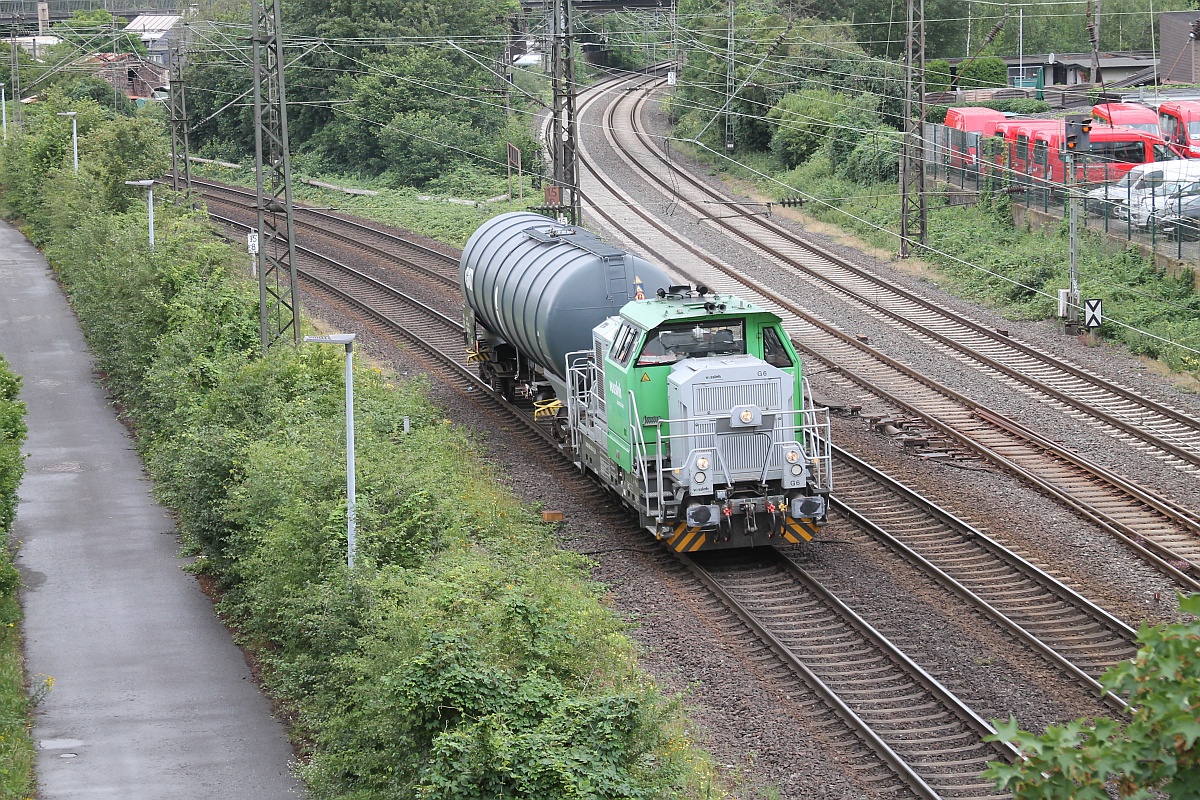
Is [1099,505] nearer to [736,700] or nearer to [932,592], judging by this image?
[932,592]

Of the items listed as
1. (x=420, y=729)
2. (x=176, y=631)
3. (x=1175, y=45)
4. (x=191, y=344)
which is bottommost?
(x=176, y=631)

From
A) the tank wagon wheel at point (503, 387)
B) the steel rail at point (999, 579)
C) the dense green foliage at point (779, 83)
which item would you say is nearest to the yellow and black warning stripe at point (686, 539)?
the steel rail at point (999, 579)

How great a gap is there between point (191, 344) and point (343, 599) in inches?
514

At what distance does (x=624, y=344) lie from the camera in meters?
20.0

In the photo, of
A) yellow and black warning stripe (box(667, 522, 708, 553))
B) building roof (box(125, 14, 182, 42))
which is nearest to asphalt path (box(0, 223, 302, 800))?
yellow and black warning stripe (box(667, 522, 708, 553))

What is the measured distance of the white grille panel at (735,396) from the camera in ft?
60.9

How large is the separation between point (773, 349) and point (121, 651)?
9767 mm

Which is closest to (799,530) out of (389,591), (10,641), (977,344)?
(389,591)

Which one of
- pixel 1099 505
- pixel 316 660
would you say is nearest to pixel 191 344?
pixel 316 660

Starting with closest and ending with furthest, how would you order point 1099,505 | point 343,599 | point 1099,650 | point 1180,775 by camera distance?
1. point 1180,775
2. point 343,599
3. point 1099,650
4. point 1099,505

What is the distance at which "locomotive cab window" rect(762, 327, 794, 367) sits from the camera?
1947 cm

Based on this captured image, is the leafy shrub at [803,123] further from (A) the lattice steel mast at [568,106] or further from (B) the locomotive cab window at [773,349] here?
(B) the locomotive cab window at [773,349]

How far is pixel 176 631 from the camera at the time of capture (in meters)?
18.8

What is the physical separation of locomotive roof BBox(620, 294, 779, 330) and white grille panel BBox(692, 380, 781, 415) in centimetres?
115
